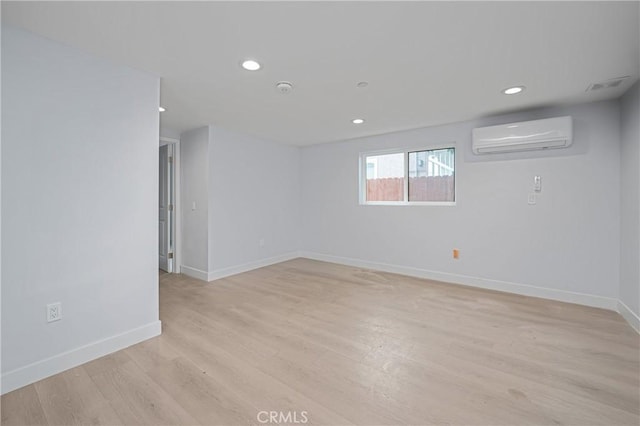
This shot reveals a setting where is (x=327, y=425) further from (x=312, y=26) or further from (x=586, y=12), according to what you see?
(x=586, y=12)

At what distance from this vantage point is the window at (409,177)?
13.3ft

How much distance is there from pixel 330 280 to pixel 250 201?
6.10 ft

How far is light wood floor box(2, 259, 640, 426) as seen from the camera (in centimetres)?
153

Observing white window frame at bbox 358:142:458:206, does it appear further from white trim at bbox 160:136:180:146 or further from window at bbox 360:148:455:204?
white trim at bbox 160:136:180:146

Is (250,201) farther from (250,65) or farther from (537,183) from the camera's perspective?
(537,183)

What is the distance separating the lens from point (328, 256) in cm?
525

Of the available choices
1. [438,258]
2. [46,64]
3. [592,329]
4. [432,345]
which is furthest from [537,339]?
[46,64]

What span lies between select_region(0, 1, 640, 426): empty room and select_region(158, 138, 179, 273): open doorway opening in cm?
70

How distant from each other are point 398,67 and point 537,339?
251 cm

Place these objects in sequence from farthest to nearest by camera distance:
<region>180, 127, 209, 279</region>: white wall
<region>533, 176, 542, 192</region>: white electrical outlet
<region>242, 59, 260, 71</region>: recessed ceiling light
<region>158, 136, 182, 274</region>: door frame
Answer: <region>158, 136, 182, 274</region>: door frame < <region>180, 127, 209, 279</region>: white wall < <region>533, 176, 542, 192</region>: white electrical outlet < <region>242, 59, 260, 71</region>: recessed ceiling light

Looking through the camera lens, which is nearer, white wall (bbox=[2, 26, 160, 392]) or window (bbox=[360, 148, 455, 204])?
white wall (bbox=[2, 26, 160, 392])

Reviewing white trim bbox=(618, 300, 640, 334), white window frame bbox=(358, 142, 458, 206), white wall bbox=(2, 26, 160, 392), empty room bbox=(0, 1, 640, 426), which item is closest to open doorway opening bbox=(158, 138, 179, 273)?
empty room bbox=(0, 1, 640, 426)

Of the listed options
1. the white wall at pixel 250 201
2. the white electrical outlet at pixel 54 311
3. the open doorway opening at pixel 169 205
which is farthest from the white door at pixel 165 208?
the white electrical outlet at pixel 54 311

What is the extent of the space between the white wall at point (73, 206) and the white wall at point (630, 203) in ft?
13.9
